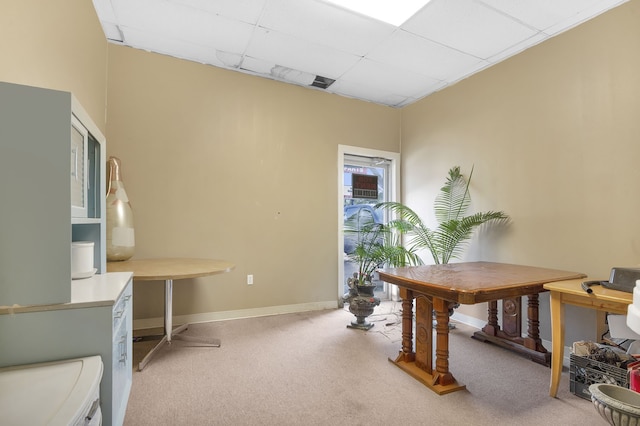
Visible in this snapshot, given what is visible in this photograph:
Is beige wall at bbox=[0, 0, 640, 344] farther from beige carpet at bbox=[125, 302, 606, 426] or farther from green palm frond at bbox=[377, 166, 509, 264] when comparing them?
beige carpet at bbox=[125, 302, 606, 426]

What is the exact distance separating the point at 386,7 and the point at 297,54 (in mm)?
1030

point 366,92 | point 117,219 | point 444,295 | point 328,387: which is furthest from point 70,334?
point 366,92

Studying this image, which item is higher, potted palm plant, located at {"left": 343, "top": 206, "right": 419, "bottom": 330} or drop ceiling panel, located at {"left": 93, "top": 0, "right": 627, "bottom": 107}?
drop ceiling panel, located at {"left": 93, "top": 0, "right": 627, "bottom": 107}

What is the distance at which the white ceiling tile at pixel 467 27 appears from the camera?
2.39 metres

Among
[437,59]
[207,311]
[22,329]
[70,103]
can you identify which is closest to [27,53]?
[70,103]

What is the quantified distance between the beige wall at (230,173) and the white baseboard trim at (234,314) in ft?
0.18

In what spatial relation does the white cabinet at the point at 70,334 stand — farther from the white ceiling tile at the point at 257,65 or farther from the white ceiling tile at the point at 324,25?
the white ceiling tile at the point at 257,65

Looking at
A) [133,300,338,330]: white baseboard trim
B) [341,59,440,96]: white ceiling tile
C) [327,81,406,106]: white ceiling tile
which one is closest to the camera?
[133,300,338,330]: white baseboard trim

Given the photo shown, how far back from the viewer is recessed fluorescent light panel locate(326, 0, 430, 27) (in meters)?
2.34

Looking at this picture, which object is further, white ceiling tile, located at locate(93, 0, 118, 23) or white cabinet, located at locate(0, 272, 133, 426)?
white ceiling tile, located at locate(93, 0, 118, 23)

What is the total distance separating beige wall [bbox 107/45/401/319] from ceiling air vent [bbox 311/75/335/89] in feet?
0.42

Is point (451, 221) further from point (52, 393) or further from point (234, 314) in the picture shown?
point (52, 393)

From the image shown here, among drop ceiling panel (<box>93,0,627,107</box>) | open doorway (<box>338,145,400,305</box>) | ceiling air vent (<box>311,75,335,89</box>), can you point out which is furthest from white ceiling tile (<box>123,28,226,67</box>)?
open doorway (<box>338,145,400,305</box>)

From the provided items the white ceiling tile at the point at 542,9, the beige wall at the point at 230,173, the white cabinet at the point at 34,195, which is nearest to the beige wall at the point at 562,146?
the white ceiling tile at the point at 542,9
